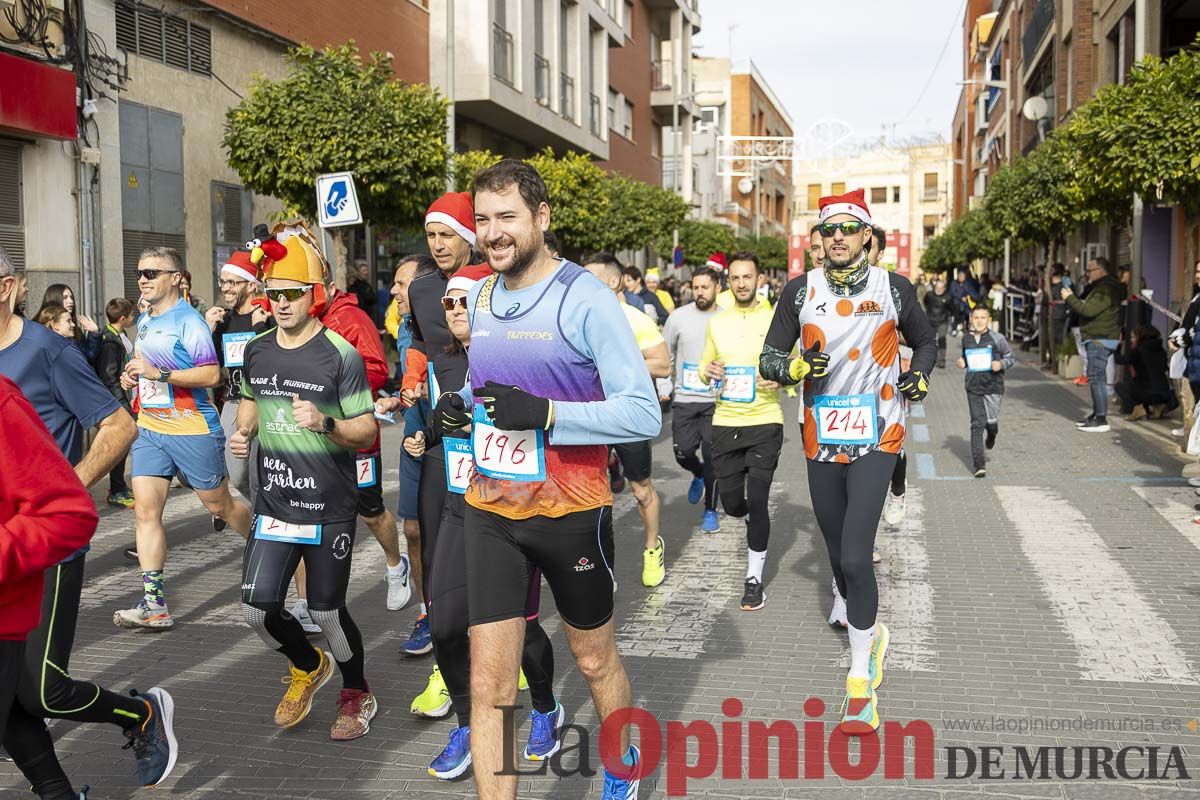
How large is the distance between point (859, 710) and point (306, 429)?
2470mm

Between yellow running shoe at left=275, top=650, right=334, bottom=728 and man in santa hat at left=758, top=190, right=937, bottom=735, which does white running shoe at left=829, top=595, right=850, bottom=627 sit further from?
yellow running shoe at left=275, top=650, right=334, bottom=728

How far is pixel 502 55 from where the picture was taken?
979 inches

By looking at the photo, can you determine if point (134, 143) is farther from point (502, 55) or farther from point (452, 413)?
point (452, 413)

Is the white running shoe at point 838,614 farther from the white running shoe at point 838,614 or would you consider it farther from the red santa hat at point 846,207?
the red santa hat at point 846,207

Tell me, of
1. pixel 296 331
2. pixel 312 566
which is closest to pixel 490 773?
pixel 312 566

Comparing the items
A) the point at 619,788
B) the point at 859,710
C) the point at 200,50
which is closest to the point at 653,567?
the point at 859,710

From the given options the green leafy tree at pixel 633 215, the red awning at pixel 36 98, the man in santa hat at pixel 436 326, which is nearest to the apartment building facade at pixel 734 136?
the green leafy tree at pixel 633 215

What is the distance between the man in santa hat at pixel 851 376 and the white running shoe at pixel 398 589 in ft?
8.41

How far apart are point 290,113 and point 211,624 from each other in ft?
33.0

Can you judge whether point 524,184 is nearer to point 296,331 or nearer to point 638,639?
point 296,331

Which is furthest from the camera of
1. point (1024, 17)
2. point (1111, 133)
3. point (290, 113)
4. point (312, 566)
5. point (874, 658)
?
point (1024, 17)

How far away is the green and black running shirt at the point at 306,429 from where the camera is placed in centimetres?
468

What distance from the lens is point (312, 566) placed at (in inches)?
185

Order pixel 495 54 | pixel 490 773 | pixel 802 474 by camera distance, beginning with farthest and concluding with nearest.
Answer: pixel 495 54
pixel 802 474
pixel 490 773
